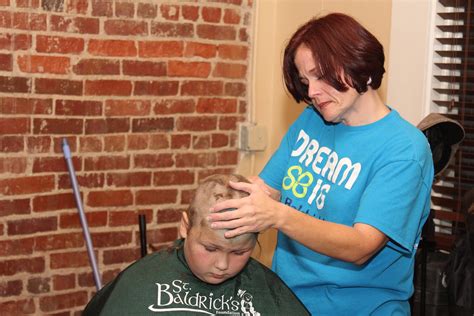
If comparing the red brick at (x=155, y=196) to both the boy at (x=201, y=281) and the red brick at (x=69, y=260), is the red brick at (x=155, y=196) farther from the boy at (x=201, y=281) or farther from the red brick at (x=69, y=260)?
the boy at (x=201, y=281)

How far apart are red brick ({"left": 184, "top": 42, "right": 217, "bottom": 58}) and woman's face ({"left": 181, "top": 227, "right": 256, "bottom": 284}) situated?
168 centimetres

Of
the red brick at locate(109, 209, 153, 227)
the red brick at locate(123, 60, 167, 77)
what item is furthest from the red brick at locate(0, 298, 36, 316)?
the red brick at locate(123, 60, 167, 77)

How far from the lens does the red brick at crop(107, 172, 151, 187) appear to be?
11.3 feet

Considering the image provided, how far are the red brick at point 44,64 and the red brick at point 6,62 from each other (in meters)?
0.04

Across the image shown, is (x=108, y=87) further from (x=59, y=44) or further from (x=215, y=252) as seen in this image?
(x=215, y=252)

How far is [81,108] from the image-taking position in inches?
131

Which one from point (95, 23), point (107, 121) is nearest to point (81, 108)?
point (107, 121)

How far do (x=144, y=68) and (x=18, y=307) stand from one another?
3.80 feet

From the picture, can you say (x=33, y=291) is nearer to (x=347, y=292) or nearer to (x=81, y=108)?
(x=81, y=108)

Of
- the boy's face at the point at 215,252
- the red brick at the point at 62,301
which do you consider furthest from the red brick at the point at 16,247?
the boy's face at the point at 215,252

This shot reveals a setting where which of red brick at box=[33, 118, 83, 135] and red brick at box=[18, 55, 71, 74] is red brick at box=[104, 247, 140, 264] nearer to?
red brick at box=[33, 118, 83, 135]

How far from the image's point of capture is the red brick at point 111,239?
136 inches

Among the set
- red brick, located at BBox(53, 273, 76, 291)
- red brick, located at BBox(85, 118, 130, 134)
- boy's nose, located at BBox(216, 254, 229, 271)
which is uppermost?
red brick, located at BBox(85, 118, 130, 134)

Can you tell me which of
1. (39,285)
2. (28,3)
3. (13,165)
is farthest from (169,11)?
(39,285)
